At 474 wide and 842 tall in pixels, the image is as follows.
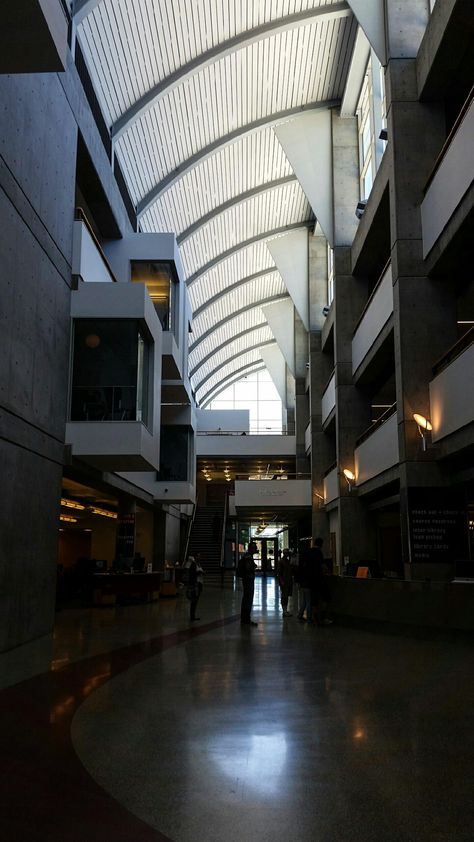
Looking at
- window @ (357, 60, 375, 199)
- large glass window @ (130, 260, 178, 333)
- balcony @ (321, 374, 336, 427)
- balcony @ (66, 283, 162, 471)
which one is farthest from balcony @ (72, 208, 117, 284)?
balcony @ (321, 374, 336, 427)

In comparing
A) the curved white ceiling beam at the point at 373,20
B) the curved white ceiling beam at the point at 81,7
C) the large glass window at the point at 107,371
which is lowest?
the large glass window at the point at 107,371

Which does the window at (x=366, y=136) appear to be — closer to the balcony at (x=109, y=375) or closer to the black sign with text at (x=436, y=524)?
the balcony at (x=109, y=375)

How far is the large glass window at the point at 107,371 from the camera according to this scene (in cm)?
1381

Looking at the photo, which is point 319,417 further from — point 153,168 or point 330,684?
point 330,684

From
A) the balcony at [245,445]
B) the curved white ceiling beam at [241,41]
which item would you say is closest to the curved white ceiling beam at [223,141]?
the curved white ceiling beam at [241,41]

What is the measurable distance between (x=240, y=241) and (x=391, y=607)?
2768cm

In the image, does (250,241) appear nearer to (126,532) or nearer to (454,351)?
(126,532)

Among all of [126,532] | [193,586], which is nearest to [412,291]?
[193,586]

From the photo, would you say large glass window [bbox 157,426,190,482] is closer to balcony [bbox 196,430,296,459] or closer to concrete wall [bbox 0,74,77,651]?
concrete wall [bbox 0,74,77,651]

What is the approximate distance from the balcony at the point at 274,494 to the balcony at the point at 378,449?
40.1 feet

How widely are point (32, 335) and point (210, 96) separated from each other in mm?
17338

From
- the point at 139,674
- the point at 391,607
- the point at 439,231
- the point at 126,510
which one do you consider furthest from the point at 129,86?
the point at 139,674

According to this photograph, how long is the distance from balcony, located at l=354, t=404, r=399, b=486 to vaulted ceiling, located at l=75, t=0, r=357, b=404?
11.1 metres

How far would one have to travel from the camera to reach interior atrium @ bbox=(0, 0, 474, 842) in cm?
461
